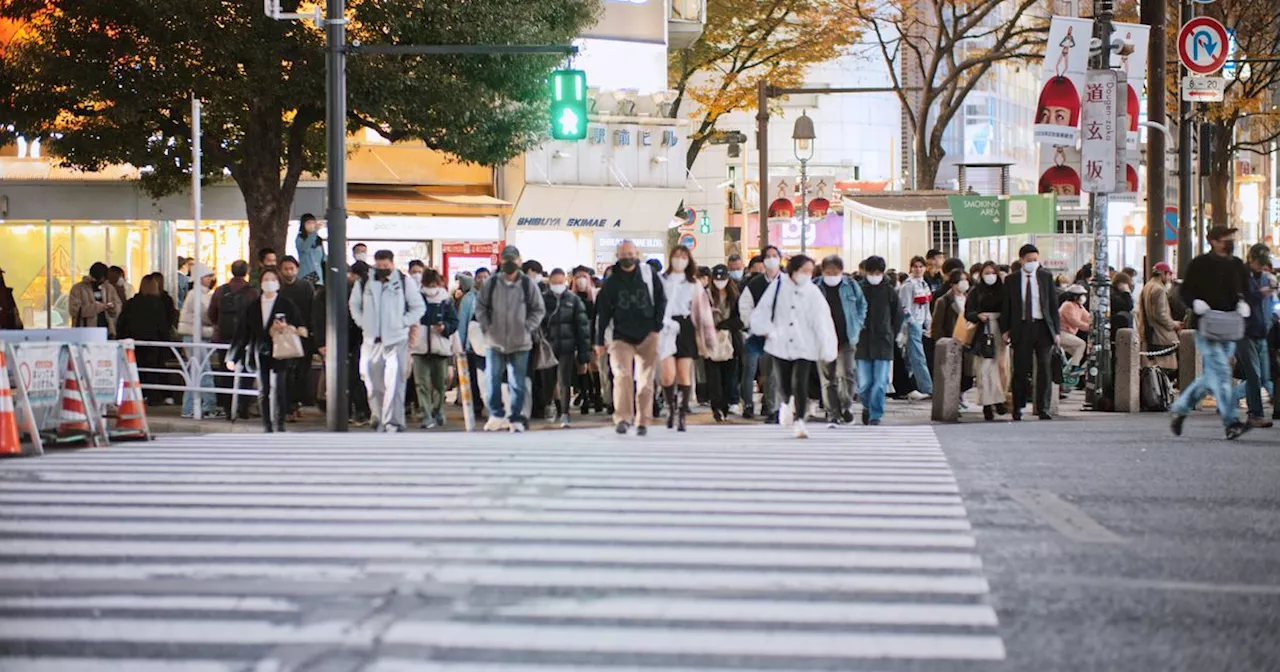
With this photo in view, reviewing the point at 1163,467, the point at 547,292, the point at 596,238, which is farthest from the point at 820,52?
the point at 1163,467

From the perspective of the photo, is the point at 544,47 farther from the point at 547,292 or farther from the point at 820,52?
the point at 820,52

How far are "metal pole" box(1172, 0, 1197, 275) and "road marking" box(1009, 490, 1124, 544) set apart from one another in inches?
803

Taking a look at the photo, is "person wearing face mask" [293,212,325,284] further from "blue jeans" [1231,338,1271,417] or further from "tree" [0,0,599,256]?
"blue jeans" [1231,338,1271,417]

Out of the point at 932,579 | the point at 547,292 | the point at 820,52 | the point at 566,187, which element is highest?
the point at 820,52

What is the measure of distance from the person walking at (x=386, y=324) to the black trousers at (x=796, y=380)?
407 cm

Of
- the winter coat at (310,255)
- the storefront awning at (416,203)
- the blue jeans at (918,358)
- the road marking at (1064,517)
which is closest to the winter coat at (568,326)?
the winter coat at (310,255)

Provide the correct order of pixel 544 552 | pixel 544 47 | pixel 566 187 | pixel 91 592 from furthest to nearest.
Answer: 1. pixel 566 187
2. pixel 544 47
3. pixel 544 552
4. pixel 91 592

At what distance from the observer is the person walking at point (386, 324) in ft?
63.0

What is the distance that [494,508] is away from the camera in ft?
35.6

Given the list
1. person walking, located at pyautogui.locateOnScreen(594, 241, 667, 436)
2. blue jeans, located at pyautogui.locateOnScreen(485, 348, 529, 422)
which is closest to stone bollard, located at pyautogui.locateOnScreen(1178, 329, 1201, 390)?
person walking, located at pyautogui.locateOnScreen(594, 241, 667, 436)

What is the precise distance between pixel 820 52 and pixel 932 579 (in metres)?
37.6

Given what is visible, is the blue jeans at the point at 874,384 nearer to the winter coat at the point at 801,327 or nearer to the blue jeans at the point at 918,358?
the winter coat at the point at 801,327

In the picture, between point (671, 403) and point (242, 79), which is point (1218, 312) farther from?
point (242, 79)

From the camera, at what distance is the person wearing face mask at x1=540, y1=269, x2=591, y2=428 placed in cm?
2072
